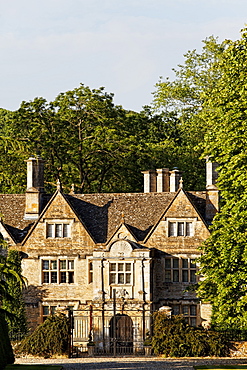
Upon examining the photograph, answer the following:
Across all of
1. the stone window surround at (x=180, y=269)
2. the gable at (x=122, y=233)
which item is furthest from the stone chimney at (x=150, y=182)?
the stone window surround at (x=180, y=269)

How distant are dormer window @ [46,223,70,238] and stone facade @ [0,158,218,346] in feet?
0.17

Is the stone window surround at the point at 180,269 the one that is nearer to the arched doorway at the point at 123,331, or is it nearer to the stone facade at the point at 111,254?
the stone facade at the point at 111,254

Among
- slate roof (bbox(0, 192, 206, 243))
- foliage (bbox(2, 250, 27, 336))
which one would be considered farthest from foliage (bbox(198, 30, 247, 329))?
foliage (bbox(2, 250, 27, 336))

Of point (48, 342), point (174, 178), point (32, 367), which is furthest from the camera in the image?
point (174, 178)

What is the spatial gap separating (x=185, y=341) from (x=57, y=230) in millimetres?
11524

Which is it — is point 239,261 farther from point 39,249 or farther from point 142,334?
point 39,249

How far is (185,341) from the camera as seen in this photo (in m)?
35.0

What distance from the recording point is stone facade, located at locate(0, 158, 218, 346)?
41844 mm

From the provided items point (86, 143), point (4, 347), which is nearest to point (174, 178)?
point (86, 143)

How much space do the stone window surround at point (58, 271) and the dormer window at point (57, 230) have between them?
1.18m

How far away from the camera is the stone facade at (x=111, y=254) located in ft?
137

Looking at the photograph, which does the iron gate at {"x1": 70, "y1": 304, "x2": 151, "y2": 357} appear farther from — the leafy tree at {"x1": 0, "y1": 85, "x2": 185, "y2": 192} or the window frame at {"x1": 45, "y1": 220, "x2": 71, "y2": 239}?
the leafy tree at {"x1": 0, "y1": 85, "x2": 185, "y2": 192}

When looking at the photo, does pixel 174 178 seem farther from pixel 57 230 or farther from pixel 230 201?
pixel 230 201

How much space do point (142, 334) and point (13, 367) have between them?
12.4m
